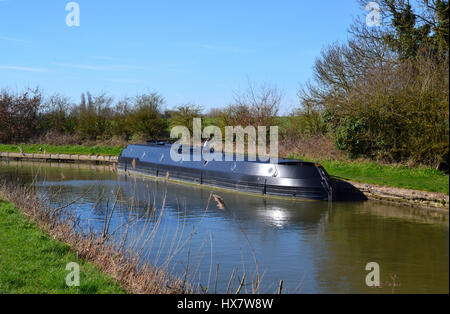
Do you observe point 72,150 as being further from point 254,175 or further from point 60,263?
point 60,263

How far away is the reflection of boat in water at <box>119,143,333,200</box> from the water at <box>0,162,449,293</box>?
1.24ft

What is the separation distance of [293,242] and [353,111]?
3756 millimetres

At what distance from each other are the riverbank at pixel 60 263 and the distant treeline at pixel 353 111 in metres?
2.70

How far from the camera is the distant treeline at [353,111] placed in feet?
7.50

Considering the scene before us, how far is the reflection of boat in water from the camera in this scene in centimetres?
1223

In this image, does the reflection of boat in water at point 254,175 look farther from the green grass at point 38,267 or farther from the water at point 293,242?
the green grass at point 38,267

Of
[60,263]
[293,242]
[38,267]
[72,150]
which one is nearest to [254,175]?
[293,242]

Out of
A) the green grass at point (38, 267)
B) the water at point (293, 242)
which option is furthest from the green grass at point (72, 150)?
the green grass at point (38, 267)

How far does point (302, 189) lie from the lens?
12.3m

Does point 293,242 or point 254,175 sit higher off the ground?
point 254,175

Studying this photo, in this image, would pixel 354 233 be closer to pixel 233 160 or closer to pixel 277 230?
pixel 277 230

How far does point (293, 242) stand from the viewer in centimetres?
805
